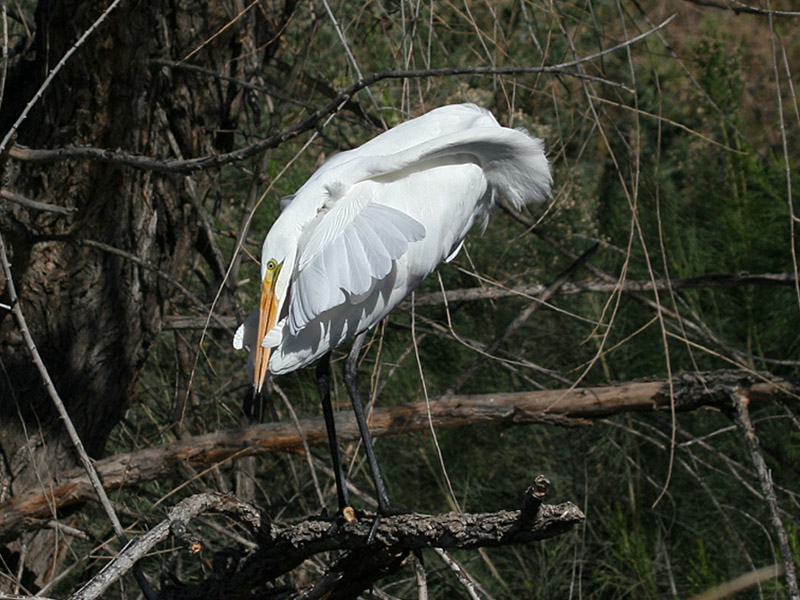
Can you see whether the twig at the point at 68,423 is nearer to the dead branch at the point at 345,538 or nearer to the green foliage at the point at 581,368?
the dead branch at the point at 345,538

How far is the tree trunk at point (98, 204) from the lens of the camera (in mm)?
1562

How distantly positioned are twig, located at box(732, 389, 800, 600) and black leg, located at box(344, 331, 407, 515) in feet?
1.80

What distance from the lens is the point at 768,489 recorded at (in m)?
1.42

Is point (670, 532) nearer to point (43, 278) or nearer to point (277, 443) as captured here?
point (277, 443)

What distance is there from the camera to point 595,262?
2996 millimetres

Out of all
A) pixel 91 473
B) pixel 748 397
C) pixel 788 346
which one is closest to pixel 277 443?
pixel 91 473

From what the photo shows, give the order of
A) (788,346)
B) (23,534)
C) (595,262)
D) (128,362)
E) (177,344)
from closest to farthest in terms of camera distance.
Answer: (23,534)
(128,362)
(177,344)
(788,346)
(595,262)

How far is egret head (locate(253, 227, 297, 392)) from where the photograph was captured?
4.51ft

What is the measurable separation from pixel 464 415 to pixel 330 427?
296 mm

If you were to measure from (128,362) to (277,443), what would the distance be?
1.23 feet

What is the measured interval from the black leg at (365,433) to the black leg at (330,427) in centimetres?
4

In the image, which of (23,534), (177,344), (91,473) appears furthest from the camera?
(177,344)

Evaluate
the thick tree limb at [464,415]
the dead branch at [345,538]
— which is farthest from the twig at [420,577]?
the thick tree limb at [464,415]

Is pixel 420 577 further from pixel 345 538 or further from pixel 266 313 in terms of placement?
pixel 266 313
